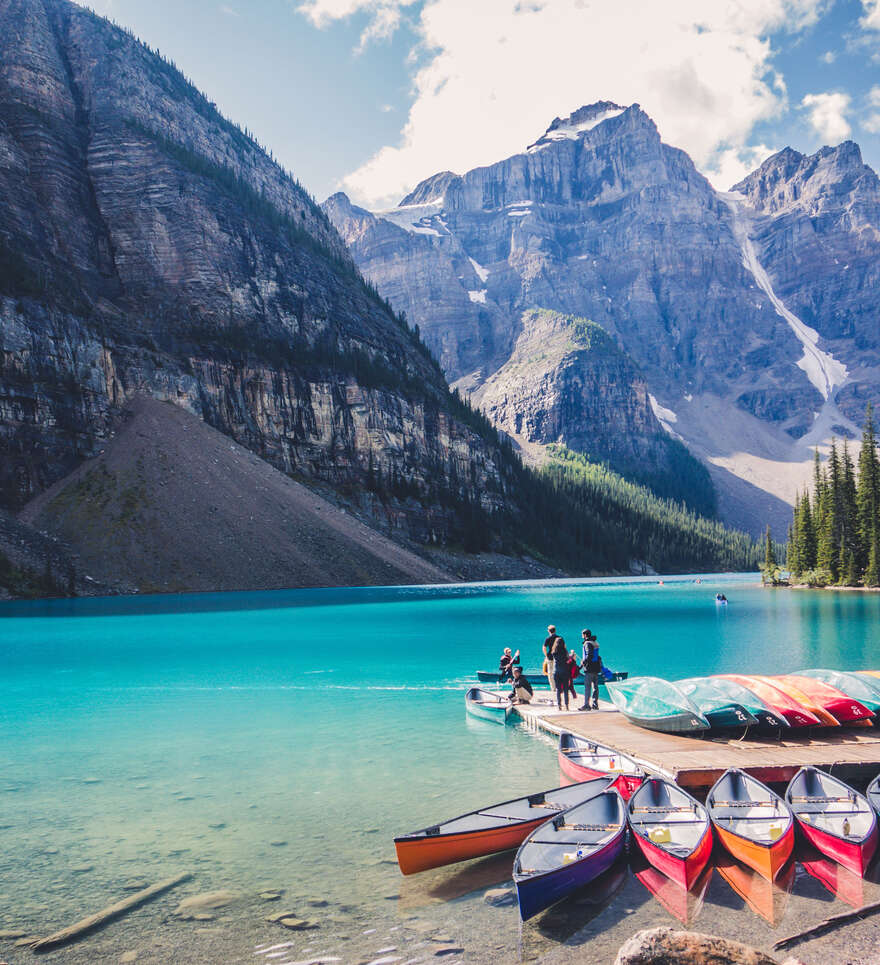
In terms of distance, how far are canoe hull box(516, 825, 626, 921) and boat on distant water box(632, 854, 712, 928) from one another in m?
0.66

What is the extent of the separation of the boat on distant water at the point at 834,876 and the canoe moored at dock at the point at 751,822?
1.69 ft

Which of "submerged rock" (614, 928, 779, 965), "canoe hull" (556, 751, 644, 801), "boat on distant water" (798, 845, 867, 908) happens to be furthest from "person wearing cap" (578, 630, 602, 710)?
"submerged rock" (614, 928, 779, 965)

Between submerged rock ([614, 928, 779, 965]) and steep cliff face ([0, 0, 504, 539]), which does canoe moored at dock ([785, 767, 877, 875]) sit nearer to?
submerged rock ([614, 928, 779, 965])

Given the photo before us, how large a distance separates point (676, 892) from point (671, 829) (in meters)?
1.87

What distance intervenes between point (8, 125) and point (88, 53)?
44849mm

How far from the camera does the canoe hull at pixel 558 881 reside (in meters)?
11.8

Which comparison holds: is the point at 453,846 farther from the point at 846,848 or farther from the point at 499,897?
the point at 846,848

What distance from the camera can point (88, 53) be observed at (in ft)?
573

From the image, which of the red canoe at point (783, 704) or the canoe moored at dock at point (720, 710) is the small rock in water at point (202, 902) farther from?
the red canoe at point (783, 704)

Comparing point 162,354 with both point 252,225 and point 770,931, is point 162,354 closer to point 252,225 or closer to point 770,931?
point 252,225

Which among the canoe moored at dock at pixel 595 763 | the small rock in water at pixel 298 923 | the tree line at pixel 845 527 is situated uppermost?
the tree line at pixel 845 527

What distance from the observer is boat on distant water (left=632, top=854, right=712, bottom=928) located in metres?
12.2

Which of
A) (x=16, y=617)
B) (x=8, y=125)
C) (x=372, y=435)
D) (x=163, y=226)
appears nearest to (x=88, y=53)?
(x=8, y=125)

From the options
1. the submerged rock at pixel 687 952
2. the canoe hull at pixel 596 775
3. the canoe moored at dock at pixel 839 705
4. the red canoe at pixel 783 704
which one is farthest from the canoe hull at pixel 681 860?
the canoe moored at dock at pixel 839 705
